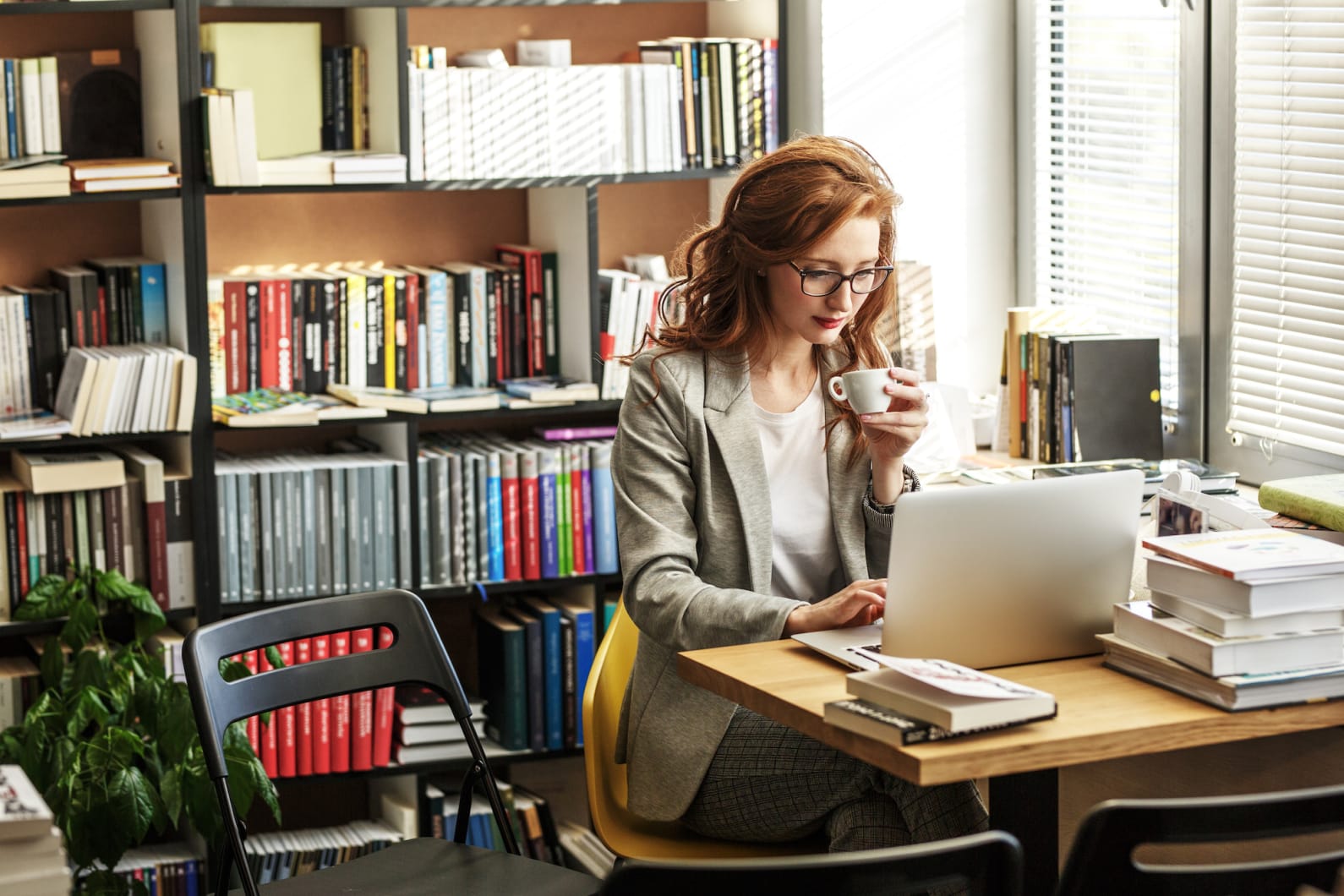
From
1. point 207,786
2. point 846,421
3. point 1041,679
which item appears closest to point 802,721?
point 1041,679

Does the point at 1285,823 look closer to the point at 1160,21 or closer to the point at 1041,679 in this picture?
the point at 1041,679

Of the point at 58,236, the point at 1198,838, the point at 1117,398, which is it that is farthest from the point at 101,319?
the point at 1198,838

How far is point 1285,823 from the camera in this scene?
1452mm

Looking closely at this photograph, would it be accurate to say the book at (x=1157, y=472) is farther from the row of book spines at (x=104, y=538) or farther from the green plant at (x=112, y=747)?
the row of book spines at (x=104, y=538)

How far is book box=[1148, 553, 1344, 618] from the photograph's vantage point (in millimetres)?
1764

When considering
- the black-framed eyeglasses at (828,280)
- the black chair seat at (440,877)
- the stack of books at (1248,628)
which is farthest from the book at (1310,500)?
the black chair seat at (440,877)

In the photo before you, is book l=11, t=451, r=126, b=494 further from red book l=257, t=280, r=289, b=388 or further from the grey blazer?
the grey blazer

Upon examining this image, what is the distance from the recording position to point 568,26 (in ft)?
11.9

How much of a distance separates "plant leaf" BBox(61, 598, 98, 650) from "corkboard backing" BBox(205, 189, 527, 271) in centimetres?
79

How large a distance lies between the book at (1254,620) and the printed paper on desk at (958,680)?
223 millimetres

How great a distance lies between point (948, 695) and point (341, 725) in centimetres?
194

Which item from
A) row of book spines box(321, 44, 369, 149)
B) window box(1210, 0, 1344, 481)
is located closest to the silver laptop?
window box(1210, 0, 1344, 481)

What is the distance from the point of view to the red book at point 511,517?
134 inches

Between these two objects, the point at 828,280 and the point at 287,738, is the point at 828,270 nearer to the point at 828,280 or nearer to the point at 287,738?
the point at 828,280
